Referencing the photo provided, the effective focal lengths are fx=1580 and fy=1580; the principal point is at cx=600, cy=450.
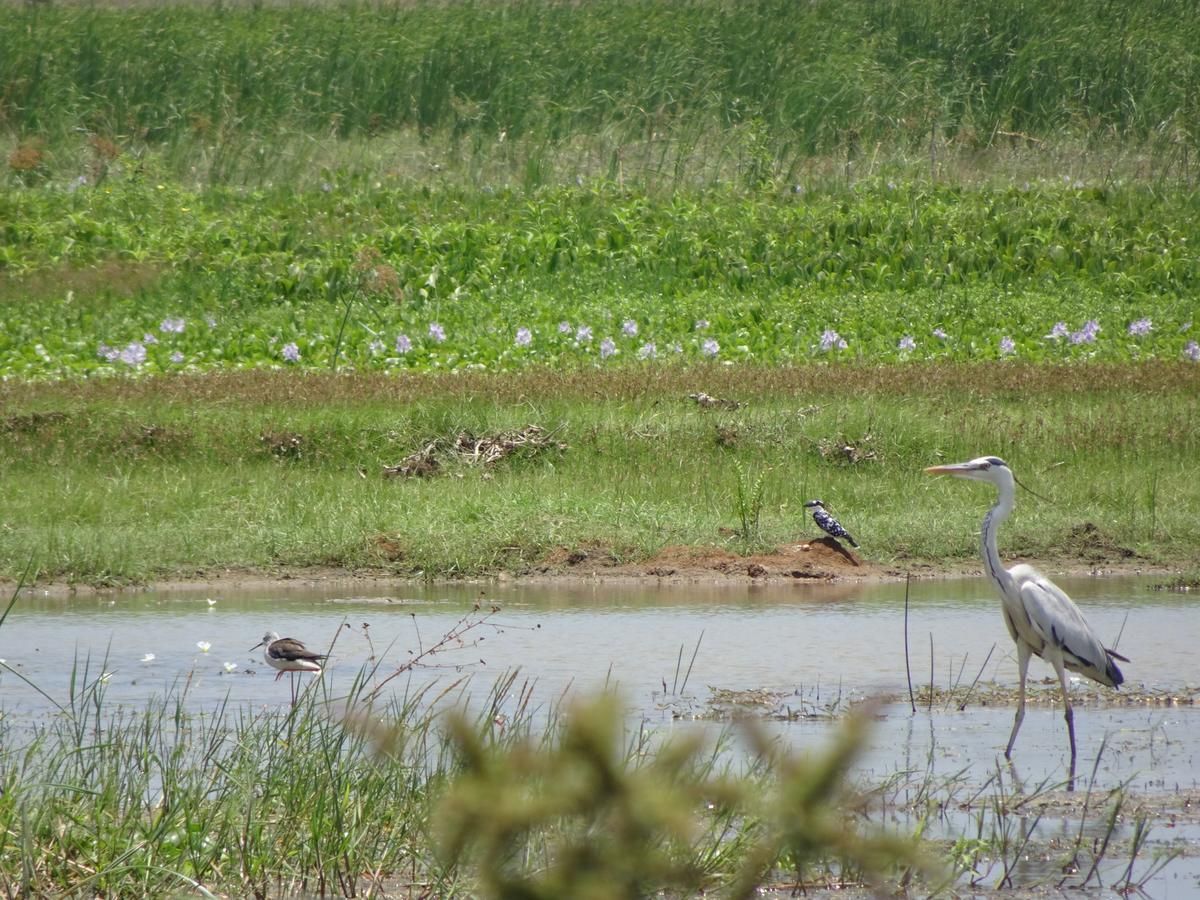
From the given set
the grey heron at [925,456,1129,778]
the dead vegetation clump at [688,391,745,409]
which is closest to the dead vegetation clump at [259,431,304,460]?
the dead vegetation clump at [688,391,745,409]

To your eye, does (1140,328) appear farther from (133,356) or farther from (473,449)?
(133,356)

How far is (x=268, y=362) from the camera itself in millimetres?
16578

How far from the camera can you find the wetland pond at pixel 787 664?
5.88 m

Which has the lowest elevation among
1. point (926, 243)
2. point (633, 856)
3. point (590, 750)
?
point (926, 243)

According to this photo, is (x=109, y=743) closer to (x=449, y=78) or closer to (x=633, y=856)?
(x=633, y=856)

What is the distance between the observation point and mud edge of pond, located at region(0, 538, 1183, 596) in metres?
10.2

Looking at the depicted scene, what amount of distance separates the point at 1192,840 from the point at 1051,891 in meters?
0.75

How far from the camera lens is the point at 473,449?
1251cm

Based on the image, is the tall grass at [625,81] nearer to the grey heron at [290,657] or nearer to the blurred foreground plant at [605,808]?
the grey heron at [290,657]

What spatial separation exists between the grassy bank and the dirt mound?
80 millimetres

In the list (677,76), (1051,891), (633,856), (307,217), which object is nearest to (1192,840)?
(1051,891)

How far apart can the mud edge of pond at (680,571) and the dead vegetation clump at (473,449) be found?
200 cm

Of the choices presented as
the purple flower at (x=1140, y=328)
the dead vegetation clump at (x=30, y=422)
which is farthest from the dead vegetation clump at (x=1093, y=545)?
the dead vegetation clump at (x=30, y=422)

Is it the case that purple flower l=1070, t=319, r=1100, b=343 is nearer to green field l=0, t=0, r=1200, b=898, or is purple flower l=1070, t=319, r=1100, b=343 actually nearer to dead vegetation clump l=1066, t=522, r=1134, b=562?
green field l=0, t=0, r=1200, b=898
